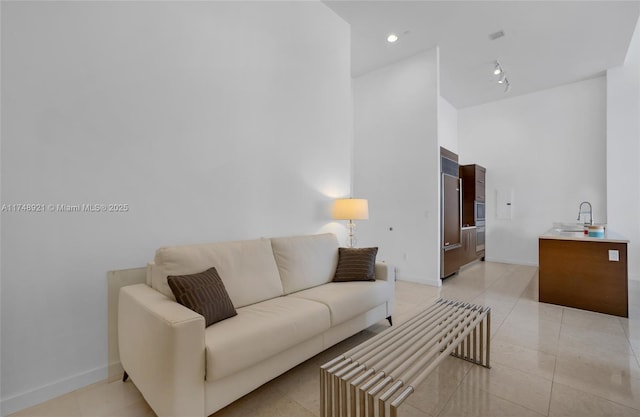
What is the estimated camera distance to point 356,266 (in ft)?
9.32

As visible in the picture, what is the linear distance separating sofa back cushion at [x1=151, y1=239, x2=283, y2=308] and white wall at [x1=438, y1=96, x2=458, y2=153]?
16.0 ft

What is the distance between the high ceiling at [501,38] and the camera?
140 inches

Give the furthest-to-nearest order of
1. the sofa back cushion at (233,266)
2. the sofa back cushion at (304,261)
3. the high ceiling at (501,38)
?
1. the high ceiling at (501,38)
2. the sofa back cushion at (304,261)
3. the sofa back cushion at (233,266)

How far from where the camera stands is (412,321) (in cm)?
193

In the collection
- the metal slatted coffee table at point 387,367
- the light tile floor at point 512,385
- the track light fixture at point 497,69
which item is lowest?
the light tile floor at point 512,385

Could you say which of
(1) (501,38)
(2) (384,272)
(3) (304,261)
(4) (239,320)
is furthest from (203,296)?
(1) (501,38)

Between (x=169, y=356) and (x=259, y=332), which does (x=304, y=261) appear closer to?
(x=259, y=332)

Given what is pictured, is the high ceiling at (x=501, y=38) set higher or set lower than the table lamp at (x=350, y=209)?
higher

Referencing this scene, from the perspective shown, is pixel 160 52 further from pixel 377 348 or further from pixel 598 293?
pixel 598 293

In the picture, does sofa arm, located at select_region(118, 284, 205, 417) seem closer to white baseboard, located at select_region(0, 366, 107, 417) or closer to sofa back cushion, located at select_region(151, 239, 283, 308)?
sofa back cushion, located at select_region(151, 239, 283, 308)

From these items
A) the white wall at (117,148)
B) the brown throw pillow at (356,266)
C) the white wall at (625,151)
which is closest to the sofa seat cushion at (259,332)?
the brown throw pillow at (356,266)

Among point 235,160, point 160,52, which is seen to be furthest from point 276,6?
point 235,160

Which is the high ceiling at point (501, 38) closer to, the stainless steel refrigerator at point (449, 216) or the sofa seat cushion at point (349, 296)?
the stainless steel refrigerator at point (449, 216)

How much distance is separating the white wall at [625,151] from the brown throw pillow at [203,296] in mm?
6232
